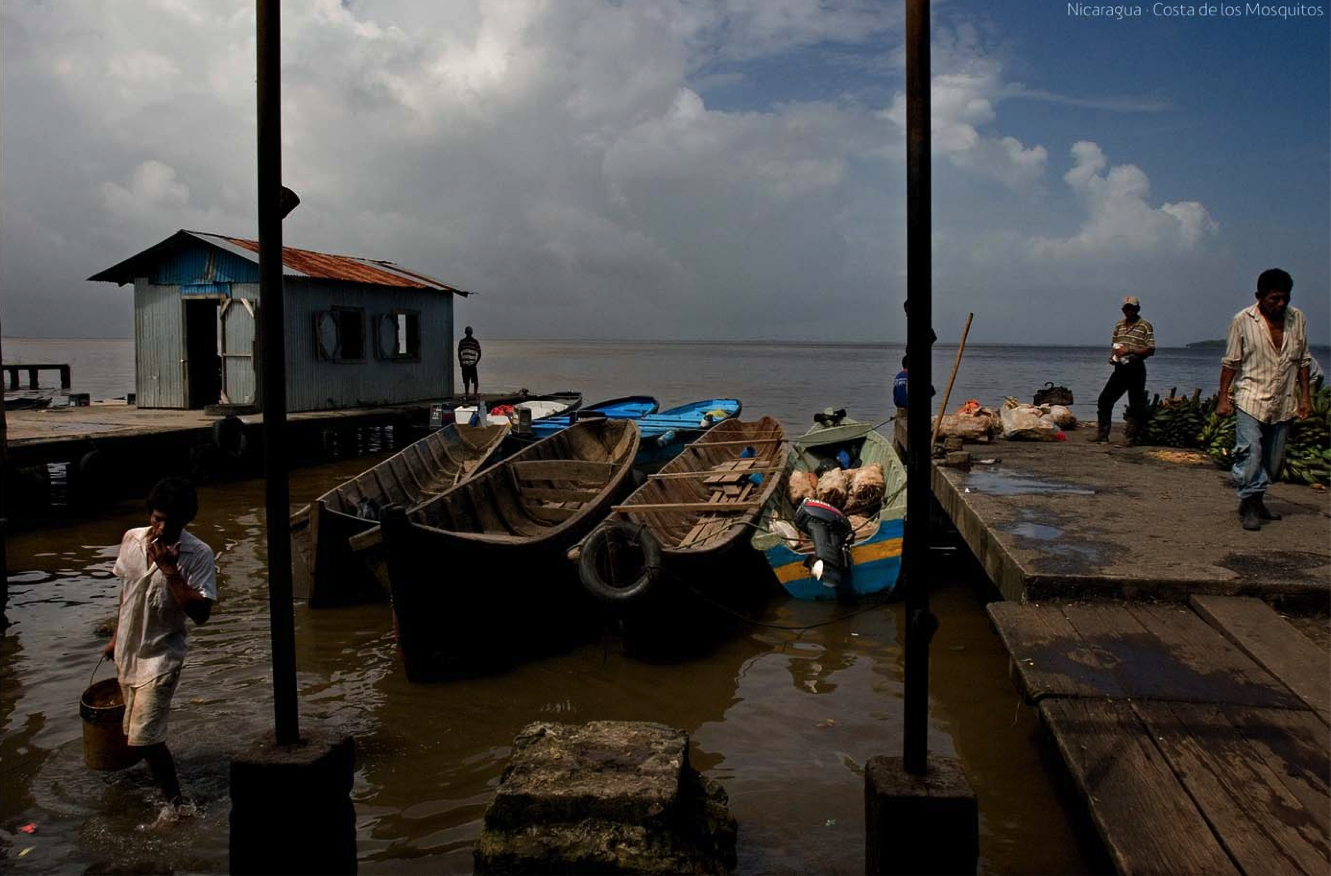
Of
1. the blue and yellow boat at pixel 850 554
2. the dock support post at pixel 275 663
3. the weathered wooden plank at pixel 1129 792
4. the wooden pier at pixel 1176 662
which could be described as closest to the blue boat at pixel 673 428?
the blue and yellow boat at pixel 850 554

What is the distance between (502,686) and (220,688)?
2047mm

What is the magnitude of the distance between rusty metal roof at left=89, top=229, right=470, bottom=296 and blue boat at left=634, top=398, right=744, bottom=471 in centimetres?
708

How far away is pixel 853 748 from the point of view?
590 cm

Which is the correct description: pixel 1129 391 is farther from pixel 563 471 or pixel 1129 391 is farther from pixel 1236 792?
pixel 1236 792

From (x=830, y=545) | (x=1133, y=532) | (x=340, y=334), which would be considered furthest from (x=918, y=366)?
(x=340, y=334)

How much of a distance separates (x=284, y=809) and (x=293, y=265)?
16.9 meters

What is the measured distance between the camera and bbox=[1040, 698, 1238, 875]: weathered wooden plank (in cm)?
304

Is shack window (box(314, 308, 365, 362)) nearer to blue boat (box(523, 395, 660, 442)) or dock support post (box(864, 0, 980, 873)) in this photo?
blue boat (box(523, 395, 660, 442))

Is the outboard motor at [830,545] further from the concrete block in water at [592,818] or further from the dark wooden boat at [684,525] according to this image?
the concrete block in water at [592,818]

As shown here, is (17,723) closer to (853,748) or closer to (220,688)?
(220,688)

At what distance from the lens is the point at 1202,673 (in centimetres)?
435

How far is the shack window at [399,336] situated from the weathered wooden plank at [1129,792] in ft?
61.9

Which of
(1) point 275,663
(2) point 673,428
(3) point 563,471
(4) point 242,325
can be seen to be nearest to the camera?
(1) point 275,663

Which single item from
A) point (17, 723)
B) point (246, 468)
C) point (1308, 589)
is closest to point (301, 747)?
point (17, 723)
